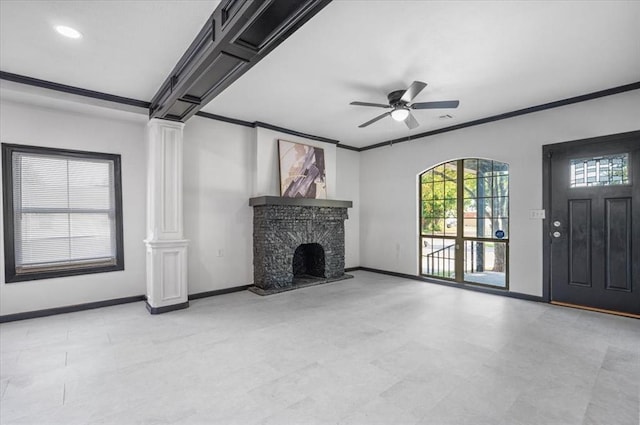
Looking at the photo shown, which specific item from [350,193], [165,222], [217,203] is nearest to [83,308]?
[165,222]

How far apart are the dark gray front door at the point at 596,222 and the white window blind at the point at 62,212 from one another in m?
6.47

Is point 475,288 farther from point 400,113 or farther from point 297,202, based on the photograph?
point 297,202

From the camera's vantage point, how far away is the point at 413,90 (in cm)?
346

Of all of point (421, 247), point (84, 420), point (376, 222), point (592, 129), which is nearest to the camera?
point (84, 420)

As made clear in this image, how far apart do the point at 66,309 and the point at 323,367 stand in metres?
3.68

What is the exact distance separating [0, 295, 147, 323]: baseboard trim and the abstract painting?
9.50 ft

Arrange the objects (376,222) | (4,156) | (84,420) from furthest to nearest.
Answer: (376,222), (4,156), (84,420)

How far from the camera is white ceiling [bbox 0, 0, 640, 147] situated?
242cm

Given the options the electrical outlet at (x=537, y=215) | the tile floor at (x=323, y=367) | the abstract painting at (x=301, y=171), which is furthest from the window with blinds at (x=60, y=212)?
the electrical outlet at (x=537, y=215)

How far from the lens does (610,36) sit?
2785mm

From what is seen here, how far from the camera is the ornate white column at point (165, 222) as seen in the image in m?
4.14

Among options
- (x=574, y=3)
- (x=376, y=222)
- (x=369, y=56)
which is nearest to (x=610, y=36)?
(x=574, y=3)

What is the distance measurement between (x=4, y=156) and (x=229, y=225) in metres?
2.89

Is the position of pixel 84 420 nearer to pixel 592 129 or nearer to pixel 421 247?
pixel 421 247
